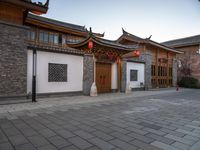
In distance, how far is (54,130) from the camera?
3031mm

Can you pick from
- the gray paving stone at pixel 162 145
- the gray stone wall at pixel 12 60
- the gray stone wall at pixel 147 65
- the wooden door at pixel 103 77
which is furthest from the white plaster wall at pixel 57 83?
the gray paving stone at pixel 162 145

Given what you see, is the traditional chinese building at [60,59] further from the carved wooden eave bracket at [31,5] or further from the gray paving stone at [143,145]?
the gray paving stone at [143,145]

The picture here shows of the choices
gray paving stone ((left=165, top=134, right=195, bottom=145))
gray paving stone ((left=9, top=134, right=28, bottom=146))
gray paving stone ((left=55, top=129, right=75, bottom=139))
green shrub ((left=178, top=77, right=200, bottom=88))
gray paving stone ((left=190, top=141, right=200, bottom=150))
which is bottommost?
gray paving stone ((left=190, top=141, right=200, bottom=150))

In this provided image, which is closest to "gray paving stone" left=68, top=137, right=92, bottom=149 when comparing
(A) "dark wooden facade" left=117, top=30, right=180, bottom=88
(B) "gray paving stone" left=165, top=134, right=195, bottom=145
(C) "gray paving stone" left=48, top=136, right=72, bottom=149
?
(C) "gray paving stone" left=48, top=136, right=72, bottom=149

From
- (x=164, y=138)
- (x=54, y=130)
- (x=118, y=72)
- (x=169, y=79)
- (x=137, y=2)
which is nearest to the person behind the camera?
(x=164, y=138)

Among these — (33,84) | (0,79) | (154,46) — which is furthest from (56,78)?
(154,46)

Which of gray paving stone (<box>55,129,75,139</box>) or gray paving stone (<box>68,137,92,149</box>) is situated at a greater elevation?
gray paving stone (<box>55,129,75,139</box>)

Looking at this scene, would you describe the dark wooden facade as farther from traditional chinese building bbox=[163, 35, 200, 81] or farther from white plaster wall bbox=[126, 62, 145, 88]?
traditional chinese building bbox=[163, 35, 200, 81]

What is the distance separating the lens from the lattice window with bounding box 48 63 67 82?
7.61 metres

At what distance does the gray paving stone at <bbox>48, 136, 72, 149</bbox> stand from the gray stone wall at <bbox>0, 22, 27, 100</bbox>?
15.1ft

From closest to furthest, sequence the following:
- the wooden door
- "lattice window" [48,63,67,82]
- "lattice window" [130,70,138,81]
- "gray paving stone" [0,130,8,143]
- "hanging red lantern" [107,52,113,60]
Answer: "gray paving stone" [0,130,8,143] < "lattice window" [48,63,67,82] < "hanging red lantern" [107,52,113,60] < the wooden door < "lattice window" [130,70,138,81]

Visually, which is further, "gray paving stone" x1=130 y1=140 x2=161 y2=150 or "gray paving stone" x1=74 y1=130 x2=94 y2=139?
"gray paving stone" x1=74 y1=130 x2=94 y2=139

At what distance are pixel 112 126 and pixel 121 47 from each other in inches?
249

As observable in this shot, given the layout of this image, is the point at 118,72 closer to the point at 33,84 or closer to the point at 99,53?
the point at 99,53
